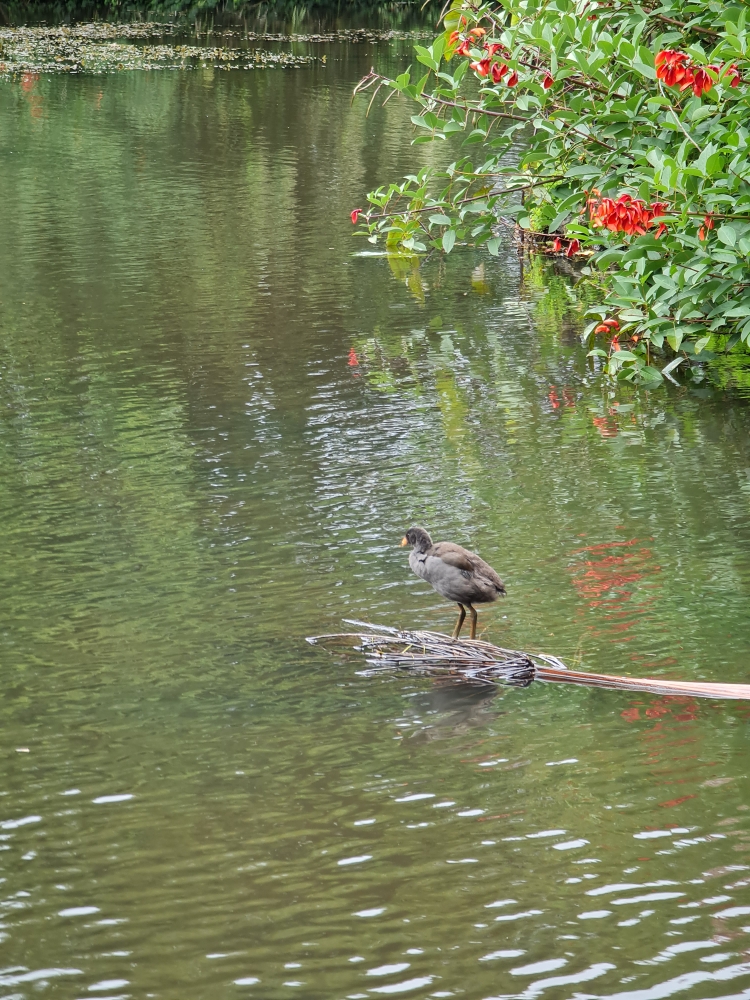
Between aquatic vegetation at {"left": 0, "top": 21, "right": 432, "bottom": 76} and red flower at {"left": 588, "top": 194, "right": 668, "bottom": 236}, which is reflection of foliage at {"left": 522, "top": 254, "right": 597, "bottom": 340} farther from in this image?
aquatic vegetation at {"left": 0, "top": 21, "right": 432, "bottom": 76}

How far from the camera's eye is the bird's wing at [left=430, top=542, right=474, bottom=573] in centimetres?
699

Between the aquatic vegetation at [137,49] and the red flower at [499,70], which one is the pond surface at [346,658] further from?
the aquatic vegetation at [137,49]

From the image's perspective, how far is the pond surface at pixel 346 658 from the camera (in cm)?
500

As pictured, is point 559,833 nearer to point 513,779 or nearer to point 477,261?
point 513,779

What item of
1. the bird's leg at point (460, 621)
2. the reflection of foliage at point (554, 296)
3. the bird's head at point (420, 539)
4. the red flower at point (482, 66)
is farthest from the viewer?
the reflection of foliage at point (554, 296)

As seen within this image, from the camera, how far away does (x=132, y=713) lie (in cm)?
660

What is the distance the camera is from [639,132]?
1098 centimetres

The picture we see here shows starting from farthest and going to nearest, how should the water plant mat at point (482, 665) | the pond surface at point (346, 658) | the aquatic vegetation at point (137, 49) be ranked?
the aquatic vegetation at point (137, 49), the water plant mat at point (482, 665), the pond surface at point (346, 658)

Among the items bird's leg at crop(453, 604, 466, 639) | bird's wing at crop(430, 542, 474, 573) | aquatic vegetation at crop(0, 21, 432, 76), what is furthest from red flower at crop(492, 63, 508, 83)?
aquatic vegetation at crop(0, 21, 432, 76)

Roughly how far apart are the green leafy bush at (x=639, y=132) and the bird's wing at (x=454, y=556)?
11.8 feet

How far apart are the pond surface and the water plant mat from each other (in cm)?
9

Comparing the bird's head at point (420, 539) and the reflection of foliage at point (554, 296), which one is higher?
the reflection of foliage at point (554, 296)

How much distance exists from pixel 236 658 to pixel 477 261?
10427 mm

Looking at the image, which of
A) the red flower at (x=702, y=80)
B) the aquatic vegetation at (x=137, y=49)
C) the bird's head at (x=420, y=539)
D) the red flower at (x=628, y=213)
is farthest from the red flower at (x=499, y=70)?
the aquatic vegetation at (x=137, y=49)
